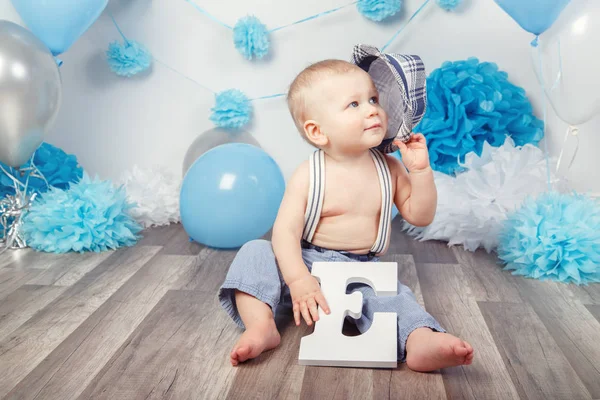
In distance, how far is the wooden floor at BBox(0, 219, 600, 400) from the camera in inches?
48.1

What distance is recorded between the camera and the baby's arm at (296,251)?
4.53 feet

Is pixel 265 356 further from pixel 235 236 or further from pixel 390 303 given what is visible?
pixel 235 236

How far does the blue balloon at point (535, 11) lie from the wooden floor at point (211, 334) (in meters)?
0.68

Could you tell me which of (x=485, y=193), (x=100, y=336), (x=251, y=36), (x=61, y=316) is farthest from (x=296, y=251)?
(x=251, y=36)

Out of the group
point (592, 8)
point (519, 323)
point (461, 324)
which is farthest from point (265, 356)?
point (592, 8)

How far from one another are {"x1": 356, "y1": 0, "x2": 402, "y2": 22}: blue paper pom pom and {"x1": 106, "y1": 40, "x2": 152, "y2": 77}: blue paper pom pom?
2.69ft

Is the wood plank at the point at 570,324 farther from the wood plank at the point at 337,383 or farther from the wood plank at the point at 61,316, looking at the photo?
the wood plank at the point at 61,316

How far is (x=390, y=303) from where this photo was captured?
1420mm

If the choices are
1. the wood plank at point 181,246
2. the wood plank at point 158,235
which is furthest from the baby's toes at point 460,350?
the wood plank at point 158,235

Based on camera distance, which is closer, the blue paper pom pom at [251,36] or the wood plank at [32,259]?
the wood plank at [32,259]

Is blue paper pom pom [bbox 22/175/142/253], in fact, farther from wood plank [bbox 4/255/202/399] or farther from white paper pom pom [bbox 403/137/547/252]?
white paper pom pom [bbox 403/137/547/252]

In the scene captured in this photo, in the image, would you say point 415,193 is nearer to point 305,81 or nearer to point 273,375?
point 305,81

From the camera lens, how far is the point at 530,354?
4.42 feet

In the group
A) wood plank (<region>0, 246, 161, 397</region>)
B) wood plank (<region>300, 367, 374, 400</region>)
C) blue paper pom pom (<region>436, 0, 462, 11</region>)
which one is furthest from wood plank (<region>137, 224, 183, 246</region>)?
blue paper pom pom (<region>436, 0, 462, 11</region>)
